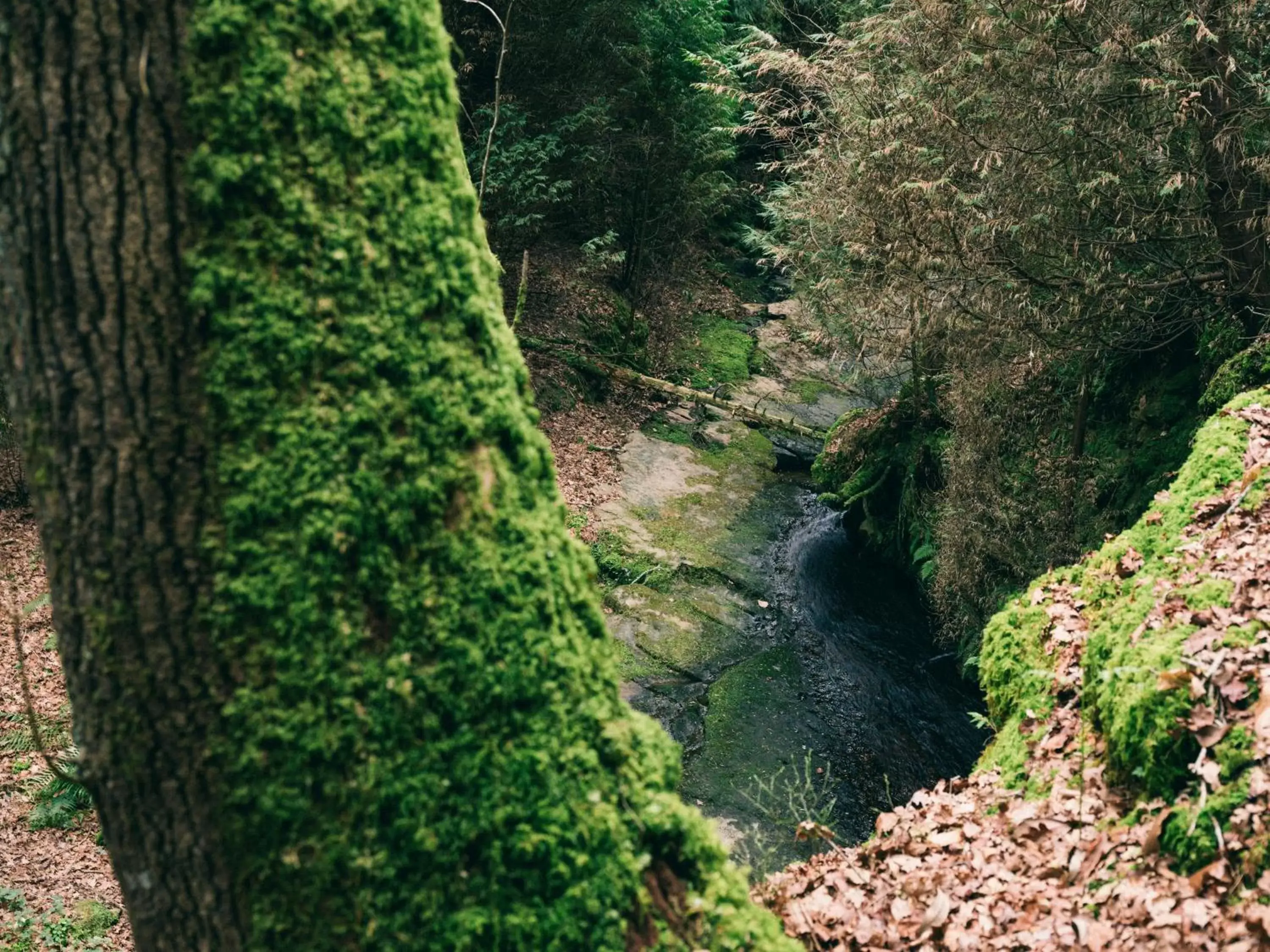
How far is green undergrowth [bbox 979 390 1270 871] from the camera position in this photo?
3012mm

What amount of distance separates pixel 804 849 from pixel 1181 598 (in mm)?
5135

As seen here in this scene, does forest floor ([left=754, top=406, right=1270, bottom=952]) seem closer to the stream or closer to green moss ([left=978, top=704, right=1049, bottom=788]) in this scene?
green moss ([left=978, top=704, right=1049, bottom=788])

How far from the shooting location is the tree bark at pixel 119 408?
170 cm

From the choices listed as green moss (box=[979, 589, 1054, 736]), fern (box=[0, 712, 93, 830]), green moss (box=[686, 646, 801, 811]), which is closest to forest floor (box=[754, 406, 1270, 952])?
green moss (box=[979, 589, 1054, 736])

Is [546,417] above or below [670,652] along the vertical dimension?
above

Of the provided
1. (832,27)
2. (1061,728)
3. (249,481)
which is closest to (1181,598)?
(1061,728)

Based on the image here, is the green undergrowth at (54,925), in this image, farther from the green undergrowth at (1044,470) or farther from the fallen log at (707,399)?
the fallen log at (707,399)

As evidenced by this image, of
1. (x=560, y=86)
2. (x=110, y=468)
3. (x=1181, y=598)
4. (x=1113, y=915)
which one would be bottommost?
(x=1113, y=915)

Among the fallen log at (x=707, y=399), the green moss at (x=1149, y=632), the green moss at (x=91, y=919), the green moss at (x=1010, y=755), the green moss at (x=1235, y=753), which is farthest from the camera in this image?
the fallen log at (x=707, y=399)

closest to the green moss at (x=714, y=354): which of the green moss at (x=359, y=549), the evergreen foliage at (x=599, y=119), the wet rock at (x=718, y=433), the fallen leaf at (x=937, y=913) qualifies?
the wet rock at (x=718, y=433)

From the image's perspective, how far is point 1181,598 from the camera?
12.9ft

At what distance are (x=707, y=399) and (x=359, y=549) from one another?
15625mm

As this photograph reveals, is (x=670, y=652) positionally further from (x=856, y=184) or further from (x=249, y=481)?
(x=249, y=481)

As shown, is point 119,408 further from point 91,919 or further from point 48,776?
point 48,776
